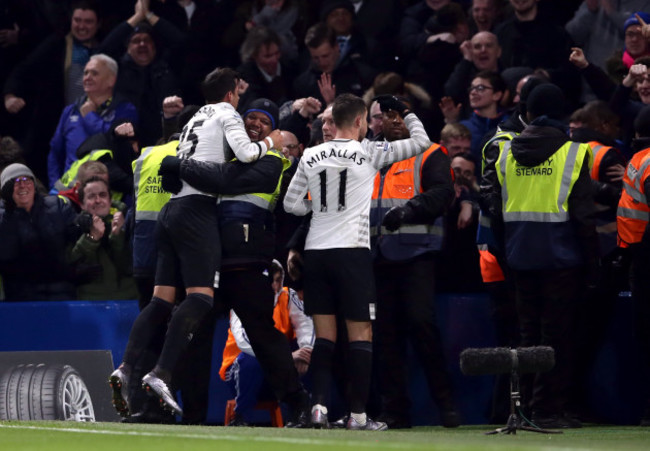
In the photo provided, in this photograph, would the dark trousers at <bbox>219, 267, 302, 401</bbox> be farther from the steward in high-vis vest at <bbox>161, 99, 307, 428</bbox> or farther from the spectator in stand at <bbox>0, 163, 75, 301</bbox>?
the spectator in stand at <bbox>0, 163, 75, 301</bbox>

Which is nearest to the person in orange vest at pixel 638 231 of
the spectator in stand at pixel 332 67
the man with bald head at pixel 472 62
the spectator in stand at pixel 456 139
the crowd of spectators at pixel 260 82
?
the crowd of spectators at pixel 260 82

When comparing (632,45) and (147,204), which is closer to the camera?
(147,204)

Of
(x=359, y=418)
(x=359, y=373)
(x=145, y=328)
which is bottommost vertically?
(x=359, y=418)

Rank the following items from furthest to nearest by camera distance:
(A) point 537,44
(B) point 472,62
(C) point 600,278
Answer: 1. (B) point 472,62
2. (A) point 537,44
3. (C) point 600,278

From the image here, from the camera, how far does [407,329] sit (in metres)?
9.65

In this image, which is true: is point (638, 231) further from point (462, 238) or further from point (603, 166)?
point (462, 238)

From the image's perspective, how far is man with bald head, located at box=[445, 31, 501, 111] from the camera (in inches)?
467

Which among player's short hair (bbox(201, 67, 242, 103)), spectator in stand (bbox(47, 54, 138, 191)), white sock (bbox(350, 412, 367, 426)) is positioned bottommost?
white sock (bbox(350, 412, 367, 426))

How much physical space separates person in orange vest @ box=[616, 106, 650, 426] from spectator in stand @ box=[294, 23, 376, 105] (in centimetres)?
374

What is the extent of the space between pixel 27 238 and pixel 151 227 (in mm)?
1957

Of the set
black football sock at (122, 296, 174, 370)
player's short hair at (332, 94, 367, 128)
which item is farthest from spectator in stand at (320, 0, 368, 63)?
black football sock at (122, 296, 174, 370)

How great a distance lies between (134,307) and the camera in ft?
35.3

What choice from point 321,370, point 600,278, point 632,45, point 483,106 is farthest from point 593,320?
point 632,45

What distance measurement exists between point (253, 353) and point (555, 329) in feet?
7.38
